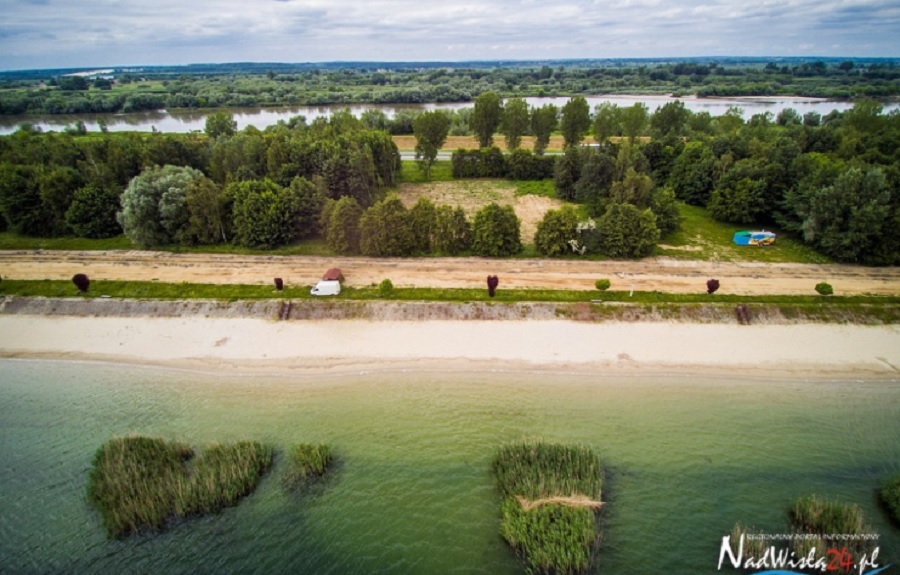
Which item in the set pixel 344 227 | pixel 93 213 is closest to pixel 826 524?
pixel 344 227

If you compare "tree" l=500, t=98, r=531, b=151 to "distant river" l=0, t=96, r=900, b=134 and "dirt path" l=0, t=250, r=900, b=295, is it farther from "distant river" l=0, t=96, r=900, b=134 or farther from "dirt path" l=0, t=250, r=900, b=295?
"distant river" l=0, t=96, r=900, b=134

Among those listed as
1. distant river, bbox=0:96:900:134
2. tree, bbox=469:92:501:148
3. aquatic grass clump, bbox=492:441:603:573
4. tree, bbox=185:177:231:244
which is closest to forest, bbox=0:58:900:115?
distant river, bbox=0:96:900:134

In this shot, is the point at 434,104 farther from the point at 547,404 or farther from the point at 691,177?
the point at 547,404

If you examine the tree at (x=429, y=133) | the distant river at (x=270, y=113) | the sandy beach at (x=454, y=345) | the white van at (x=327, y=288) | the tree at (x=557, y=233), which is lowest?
the sandy beach at (x=454, y=345)

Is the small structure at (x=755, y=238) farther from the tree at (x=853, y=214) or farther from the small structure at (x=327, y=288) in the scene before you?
the small structure at (x=327, y=288)

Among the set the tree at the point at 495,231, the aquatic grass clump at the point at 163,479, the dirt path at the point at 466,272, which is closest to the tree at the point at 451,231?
the tree at the point at 495,231

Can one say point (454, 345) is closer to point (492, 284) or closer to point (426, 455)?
point (492, 284)
